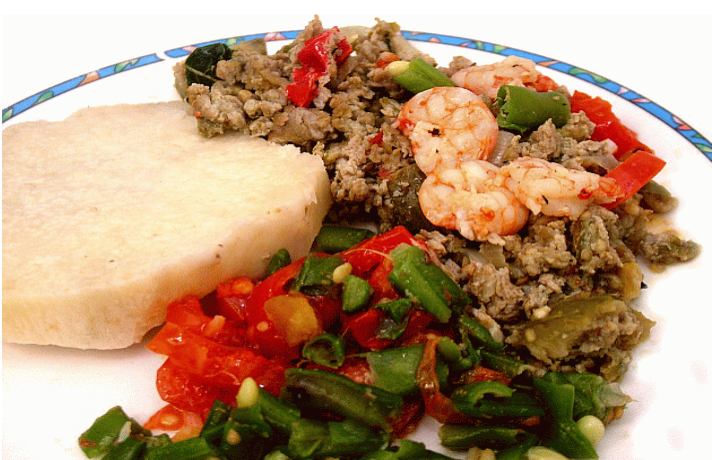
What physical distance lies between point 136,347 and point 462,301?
1841 mm

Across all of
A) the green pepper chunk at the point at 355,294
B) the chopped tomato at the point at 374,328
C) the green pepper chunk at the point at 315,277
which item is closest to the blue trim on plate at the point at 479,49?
the chopped tomato at the point at 374,328

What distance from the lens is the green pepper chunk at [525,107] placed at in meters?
3.78

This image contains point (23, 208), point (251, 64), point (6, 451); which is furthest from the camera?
point (251, 64)

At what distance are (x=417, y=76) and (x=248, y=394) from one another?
8.21ft

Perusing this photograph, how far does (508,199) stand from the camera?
327cm

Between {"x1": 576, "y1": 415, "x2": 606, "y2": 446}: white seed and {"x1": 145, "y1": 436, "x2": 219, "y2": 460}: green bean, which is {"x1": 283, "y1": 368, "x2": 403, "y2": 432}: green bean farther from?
{"x1": 576, "y1": 415, "x2": 606, "y2": 446}: white seed

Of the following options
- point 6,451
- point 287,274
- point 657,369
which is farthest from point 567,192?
point 6,451

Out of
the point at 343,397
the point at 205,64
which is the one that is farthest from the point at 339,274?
the point at 205,64

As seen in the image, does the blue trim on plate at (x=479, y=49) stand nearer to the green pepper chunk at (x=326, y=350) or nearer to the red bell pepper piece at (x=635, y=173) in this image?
the red bell pepper piece at (x=635, y=173)

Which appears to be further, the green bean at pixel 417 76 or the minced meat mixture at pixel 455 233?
the green bean at pixel 417 76

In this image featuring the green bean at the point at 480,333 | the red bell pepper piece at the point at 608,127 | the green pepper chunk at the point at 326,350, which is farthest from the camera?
the red bell pepper piece at the point at 608,127

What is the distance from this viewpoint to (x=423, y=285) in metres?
2.94

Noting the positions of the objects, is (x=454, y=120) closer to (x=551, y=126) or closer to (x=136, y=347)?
(x=551, y=126)

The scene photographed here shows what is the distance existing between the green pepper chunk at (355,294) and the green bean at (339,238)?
2.24 feet
